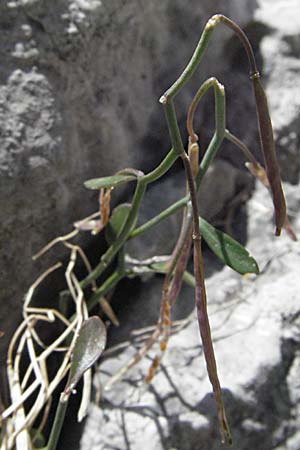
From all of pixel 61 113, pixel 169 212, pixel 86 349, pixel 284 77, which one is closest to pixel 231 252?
pixel 169 212

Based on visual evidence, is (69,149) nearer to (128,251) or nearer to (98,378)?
(128,251)

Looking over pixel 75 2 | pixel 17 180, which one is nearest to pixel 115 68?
pixel 75 2

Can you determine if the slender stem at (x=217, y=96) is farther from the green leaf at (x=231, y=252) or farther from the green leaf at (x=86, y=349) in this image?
the green leaf at (x=86, y=349)

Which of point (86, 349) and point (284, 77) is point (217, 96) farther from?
point (284, 77)

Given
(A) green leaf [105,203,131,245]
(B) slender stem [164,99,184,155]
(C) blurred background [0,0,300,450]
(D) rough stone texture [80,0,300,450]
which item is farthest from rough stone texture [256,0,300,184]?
(B) slender stem [164,99,184,155]

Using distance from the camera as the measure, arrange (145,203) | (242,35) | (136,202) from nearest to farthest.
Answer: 1. (242,35)
2. (136,202)
3. (145,203)

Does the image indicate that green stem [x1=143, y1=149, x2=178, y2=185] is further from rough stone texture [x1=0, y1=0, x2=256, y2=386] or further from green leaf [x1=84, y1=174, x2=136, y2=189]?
rough stone texture [x1=0, y1=0, x2=256, y2=386]
